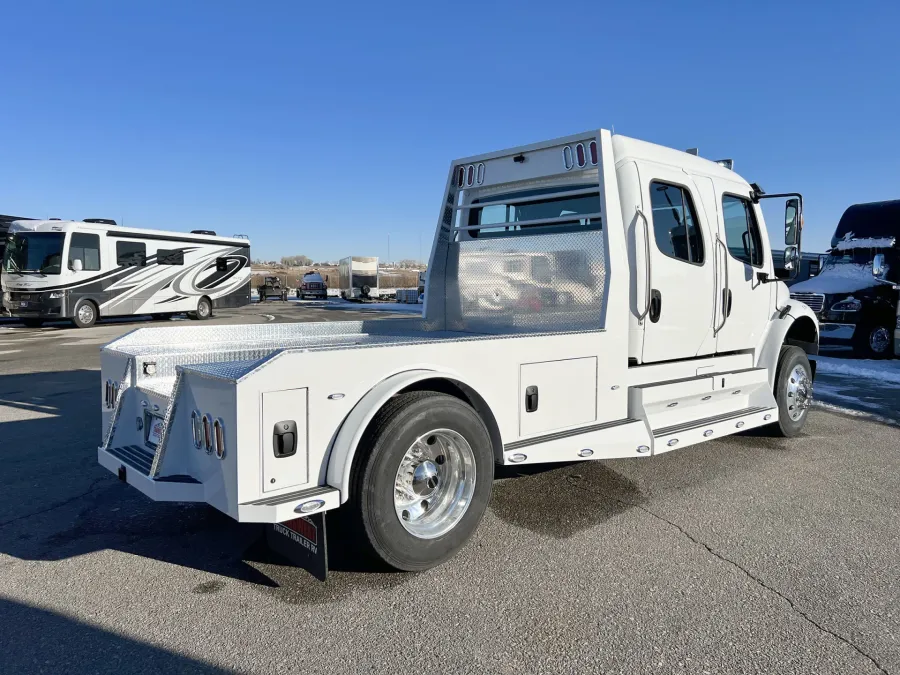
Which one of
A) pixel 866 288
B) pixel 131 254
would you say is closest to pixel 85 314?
pixel 131 254

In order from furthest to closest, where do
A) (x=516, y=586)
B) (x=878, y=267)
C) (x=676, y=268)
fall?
(x=878, y=267) < (x=676, y=268) < (x=516, y=586)

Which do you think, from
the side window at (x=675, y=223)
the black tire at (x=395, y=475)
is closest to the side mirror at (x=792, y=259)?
the side window at (x=675, y=223)

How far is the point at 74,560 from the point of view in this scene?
370cm

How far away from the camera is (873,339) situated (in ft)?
44.8

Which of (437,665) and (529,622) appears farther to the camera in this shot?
(529,622)

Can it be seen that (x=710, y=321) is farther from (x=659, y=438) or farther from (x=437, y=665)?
(x=437, y=665)

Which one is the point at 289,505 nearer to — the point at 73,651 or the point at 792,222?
the point at 73,651

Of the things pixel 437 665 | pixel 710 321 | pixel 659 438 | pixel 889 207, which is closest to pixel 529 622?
pixel 437 665

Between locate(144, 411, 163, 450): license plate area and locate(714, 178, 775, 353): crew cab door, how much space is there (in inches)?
173

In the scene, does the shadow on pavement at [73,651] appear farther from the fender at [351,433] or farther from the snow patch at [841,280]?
the snow patch at [841,280]

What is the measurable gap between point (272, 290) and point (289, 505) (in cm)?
4580

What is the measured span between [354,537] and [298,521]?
0.94 ft

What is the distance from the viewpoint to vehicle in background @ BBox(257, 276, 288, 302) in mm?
42594

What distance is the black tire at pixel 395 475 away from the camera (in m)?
3.18
